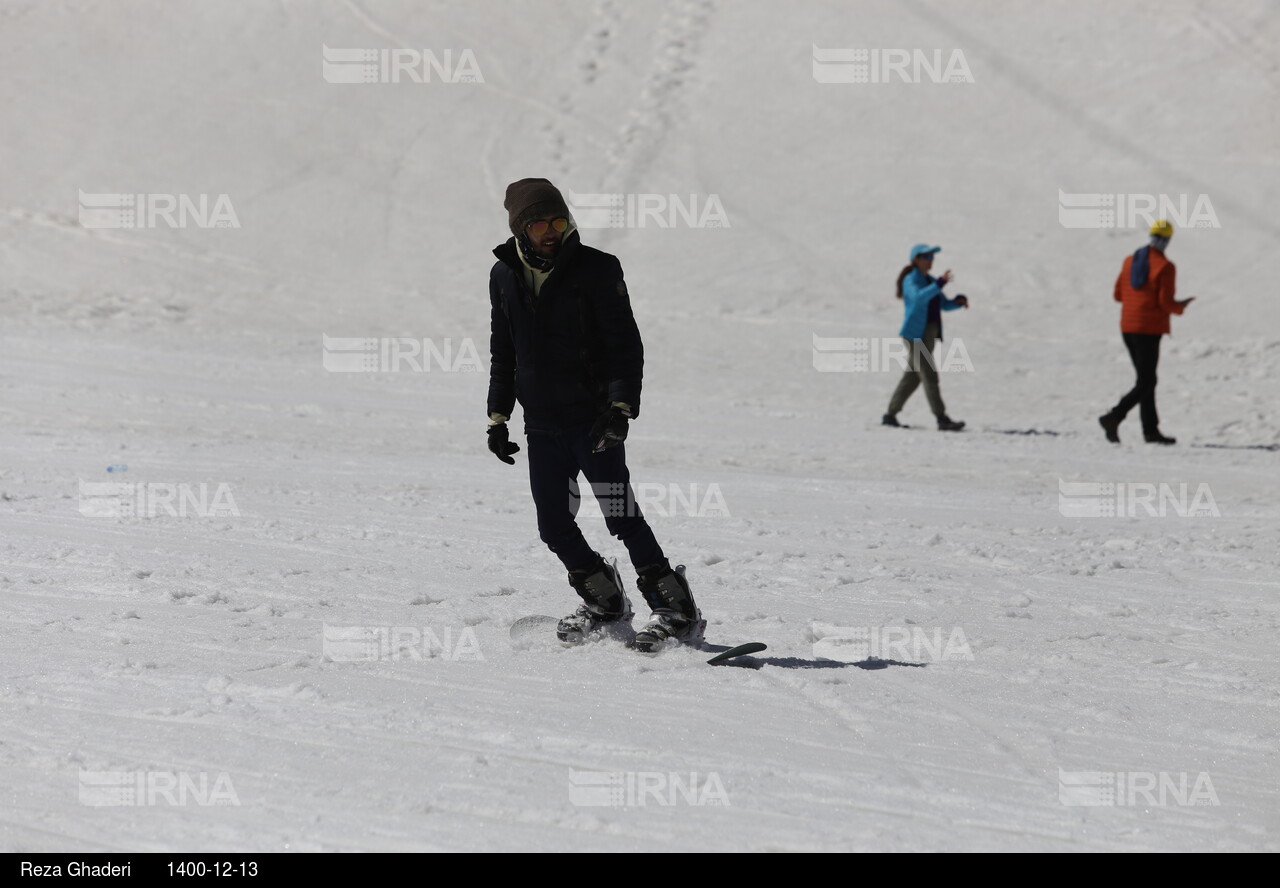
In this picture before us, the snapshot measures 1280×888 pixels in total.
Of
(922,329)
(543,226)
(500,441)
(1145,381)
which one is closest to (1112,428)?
(1145,381)

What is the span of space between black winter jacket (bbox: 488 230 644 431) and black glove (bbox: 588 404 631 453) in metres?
0.04

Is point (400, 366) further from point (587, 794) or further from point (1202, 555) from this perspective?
point (587, 794)

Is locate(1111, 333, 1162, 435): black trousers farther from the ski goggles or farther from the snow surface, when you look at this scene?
the ski goggles

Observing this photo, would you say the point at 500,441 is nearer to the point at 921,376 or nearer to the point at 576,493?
the point at 576,493

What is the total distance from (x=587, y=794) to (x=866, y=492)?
513 centimetres

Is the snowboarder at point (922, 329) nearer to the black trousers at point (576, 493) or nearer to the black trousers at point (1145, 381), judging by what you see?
the black trousers at point (1145, 381)

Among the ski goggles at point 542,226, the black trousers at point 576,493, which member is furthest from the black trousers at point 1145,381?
the ski goggles at point 542,226

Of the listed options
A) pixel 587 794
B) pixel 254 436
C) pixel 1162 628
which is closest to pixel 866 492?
pixel 1162 628

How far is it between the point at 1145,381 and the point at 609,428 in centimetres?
706

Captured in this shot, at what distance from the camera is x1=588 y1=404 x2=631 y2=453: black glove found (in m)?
4.22

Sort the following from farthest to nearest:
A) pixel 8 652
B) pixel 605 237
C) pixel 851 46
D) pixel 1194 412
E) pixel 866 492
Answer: pixel 851 46 < pixel 605 237 < pixel 1194 412 < pixel 866 492 < pixel 8 652

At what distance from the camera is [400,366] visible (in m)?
12.8

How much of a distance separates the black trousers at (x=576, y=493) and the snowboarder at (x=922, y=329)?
643 cm

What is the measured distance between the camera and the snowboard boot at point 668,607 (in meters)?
4.61
